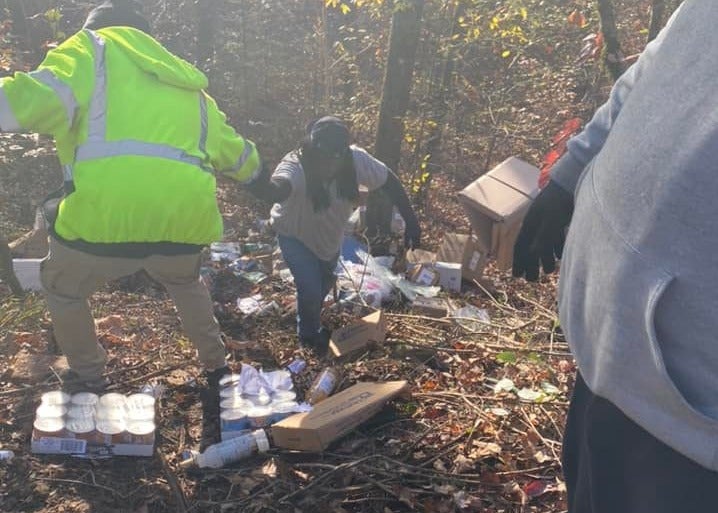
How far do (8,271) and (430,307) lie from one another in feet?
9.12

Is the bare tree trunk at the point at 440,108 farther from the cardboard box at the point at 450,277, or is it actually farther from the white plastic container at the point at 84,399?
the white plastic container at the point at 84,399

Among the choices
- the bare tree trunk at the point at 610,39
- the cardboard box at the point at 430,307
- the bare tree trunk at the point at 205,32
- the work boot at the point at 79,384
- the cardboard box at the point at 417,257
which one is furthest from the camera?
the bare tree trunk at the point at 205,32

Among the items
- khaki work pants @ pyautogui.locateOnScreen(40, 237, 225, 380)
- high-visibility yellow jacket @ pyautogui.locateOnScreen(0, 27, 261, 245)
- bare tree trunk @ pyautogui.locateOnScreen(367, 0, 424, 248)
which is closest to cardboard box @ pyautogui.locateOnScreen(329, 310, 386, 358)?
khaki work pants @ pyautogui.locateOnScreen(40, 237, 225, 380)

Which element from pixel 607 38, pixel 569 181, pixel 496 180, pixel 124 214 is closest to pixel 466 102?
pixel 607 38

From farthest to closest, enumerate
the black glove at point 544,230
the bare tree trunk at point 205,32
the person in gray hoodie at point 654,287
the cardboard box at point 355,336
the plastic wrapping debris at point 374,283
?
the bare tree trunk at point 205,32 → the plastic wrapping debris at point 374,283 → the cardboard box at point 355,336 → the black glove at point 544,230 → the person in gray hoodie at point 654,287

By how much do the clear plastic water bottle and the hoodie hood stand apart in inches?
61.1

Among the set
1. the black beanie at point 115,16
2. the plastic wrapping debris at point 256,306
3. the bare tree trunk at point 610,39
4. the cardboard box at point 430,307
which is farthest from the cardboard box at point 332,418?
the bare tree trunk at point 610,39

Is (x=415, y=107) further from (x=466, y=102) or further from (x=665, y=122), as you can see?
(x=665, y=122)

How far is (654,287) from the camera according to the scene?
131cm

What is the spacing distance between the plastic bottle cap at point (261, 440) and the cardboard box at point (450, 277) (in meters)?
2.84

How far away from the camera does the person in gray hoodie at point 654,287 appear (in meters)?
1.26

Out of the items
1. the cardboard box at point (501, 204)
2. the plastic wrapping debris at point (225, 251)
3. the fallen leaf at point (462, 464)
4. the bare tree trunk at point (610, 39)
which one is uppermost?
the bare tree trunk at point (610, 39)

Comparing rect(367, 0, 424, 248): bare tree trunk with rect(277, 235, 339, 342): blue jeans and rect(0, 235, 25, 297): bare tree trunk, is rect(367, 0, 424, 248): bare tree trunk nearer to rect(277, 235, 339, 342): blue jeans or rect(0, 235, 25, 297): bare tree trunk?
rect(277, 235, 339, 342): blue jeans

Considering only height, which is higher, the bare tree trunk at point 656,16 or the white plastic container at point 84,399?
the bare tree trunk at point 656,16
